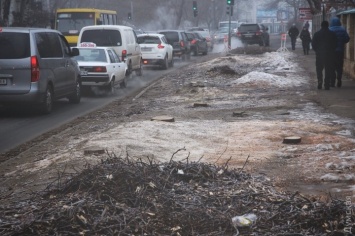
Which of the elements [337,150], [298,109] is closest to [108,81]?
[298,109]

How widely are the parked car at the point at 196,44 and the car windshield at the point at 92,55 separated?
2487cm

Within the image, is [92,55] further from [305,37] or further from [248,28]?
[248,28]

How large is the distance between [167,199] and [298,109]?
9.16 meters

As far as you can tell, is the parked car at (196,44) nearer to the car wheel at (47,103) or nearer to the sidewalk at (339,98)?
the sidewalk at (339,98)

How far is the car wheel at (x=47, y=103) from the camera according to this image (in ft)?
49.4

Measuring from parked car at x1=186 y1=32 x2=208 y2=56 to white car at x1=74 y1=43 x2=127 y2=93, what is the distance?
2467 centimetres

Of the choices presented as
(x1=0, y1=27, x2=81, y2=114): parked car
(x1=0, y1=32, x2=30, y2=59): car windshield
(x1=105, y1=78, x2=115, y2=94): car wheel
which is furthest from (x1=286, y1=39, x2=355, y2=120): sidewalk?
(x1=0, y1=32, x2=30, y2=59): car windshield

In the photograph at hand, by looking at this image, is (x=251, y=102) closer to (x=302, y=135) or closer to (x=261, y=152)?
(x=302, y=135)

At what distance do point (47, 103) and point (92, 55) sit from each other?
5240 mm

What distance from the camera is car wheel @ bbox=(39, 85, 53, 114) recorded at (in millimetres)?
15055

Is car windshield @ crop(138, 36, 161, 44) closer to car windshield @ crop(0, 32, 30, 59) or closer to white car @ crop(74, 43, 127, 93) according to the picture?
white car @ crop(74, 43, 127, 93)

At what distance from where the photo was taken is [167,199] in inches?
238

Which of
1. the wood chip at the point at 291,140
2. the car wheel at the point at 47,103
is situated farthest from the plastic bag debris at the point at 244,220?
the car wheel at the point at 47,103

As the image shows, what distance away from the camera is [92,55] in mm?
20203
